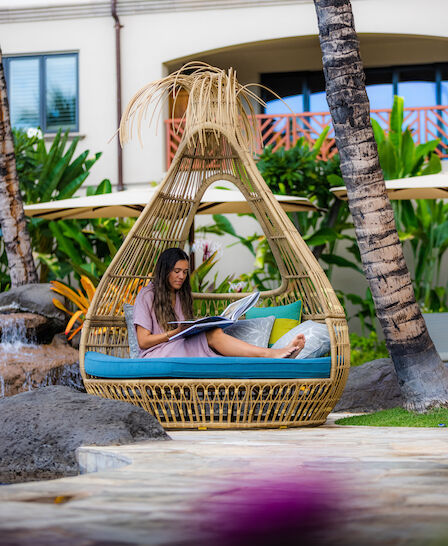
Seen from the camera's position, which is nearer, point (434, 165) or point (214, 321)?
point (214, 321)

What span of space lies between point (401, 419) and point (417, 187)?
4050 mm

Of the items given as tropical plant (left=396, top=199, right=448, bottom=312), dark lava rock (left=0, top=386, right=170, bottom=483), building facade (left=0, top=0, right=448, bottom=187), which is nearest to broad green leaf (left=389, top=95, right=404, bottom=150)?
tropical plant (left=396, top=199, right=448, bottom=312)

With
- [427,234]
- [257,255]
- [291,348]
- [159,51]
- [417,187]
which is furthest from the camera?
[159,51]

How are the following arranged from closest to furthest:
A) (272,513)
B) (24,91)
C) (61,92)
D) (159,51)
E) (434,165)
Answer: (272,513) → (434,165) → (159,51) → (61,92) → (24,91)

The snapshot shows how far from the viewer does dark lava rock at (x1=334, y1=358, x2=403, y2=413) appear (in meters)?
7.12

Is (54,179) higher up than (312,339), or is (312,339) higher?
(54,179)

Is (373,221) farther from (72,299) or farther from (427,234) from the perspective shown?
(427,234)

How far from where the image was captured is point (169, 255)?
616 cm

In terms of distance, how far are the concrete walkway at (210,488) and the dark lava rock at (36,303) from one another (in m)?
5.32

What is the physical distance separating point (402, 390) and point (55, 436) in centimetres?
267

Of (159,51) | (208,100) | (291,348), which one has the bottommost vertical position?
(291,348)

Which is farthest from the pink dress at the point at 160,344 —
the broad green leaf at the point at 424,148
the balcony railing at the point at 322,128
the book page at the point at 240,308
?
the balcony railing at the point at 322,128

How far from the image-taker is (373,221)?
19.7 feet

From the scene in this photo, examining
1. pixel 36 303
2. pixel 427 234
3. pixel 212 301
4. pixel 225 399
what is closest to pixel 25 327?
pixel 36 303
